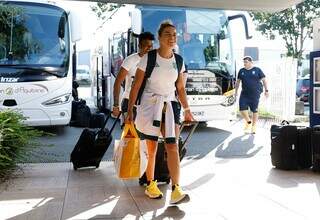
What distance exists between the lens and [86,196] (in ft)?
19.8

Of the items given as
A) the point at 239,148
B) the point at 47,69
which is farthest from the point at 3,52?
the point at 239,148

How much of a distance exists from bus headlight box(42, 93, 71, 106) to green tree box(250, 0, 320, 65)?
13049mm

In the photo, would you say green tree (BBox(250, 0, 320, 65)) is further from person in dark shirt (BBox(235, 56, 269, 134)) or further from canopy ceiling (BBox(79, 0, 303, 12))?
canopy ceiling (BBox(79, 0, 303, 12))

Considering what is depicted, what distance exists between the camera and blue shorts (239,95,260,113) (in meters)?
12.6

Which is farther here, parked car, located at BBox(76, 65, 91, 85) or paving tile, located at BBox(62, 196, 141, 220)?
parked car, located at BBox(76, 65, 91, 85)

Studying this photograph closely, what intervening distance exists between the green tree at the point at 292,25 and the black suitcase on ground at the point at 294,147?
16001 millimetres

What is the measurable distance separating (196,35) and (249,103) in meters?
2.23

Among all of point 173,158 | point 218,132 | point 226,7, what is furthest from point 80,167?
point 218,132

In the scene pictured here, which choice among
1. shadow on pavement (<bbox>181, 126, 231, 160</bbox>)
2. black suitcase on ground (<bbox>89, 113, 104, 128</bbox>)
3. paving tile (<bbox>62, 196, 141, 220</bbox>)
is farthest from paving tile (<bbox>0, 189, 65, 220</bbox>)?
shadow on pavement (<bbox>181, 126, 231, 160</bbox>)

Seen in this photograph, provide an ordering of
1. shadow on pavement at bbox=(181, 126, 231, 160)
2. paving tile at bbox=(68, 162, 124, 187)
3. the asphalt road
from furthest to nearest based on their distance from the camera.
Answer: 1. shadow on pavement at bbox=(181, 126, 231, 160)
2. the asphalt road
3. paving tile at bbox=(68, 162, 124, 187)

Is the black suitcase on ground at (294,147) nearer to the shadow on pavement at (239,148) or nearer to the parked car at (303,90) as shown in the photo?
the shadow on pavement at (239,148)

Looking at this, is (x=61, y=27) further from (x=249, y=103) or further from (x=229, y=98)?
(x=249, y=103)

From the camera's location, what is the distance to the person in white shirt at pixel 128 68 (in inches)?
255

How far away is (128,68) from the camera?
6684 mm
